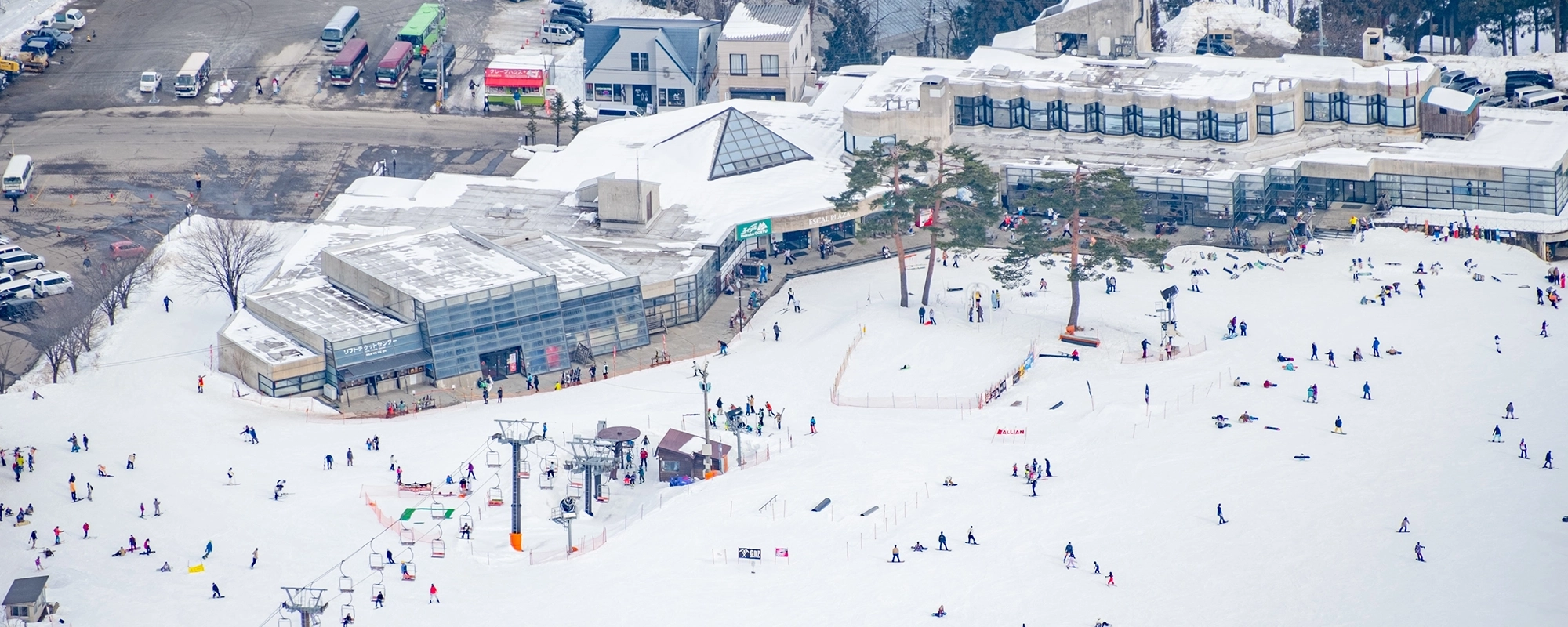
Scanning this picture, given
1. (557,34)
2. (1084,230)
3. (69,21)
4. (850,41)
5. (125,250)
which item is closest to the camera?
(1084,230)

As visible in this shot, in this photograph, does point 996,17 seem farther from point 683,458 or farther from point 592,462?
point 592,462

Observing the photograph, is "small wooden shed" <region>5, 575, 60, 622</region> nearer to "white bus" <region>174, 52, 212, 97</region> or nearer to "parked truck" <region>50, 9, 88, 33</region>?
"white bus" <region>174, 52, 212, 97</region>

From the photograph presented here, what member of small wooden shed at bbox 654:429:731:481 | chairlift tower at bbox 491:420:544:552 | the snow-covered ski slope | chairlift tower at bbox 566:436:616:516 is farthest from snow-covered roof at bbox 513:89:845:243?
chairlift tower at bbox 491:420:544:552

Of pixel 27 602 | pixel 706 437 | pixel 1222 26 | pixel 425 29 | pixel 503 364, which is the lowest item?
pixel 27 602

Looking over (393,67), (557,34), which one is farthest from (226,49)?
(557,34)

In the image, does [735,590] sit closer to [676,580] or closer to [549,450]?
[676,580]

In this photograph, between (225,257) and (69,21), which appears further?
(69,21)

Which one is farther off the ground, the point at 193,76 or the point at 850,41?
the point at 850,41
